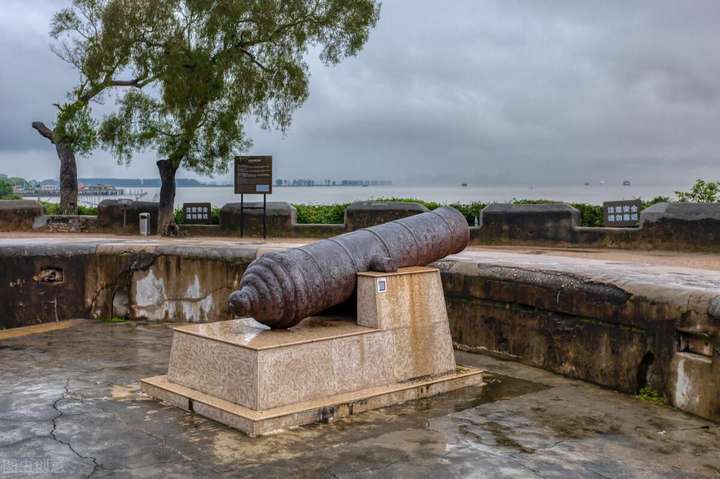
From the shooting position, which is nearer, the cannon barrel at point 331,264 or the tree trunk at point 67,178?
the cannon barrel at point 331,264

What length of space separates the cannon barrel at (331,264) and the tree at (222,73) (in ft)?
34.3

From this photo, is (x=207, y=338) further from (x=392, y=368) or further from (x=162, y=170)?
(x=162, y=170)

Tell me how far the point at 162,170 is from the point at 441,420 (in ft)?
41.6

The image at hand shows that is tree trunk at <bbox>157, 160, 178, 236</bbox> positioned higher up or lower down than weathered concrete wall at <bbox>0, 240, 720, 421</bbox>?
higher up

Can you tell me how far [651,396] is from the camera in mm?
6230

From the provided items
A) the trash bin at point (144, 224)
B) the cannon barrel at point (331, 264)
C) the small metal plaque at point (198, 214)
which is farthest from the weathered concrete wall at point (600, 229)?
the trash bin at point (144, 224)

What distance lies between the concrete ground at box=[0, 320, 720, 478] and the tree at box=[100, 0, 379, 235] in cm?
1044

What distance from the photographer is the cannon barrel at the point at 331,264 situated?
5664 millimetres

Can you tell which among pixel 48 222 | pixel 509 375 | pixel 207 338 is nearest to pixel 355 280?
pixel 207 338

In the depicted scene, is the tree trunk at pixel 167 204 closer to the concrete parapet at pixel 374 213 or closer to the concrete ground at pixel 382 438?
the concrete parapet at pixel 374 213

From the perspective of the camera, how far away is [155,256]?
10430 mm

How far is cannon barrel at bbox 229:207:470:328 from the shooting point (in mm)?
5664

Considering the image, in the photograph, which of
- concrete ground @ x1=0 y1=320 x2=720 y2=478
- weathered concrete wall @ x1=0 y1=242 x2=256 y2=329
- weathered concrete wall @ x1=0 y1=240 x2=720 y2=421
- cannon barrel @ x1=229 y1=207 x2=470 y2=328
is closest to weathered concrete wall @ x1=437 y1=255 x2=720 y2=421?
weathered concrete wall @ x1=0 y1=240 x2=720 y2=421

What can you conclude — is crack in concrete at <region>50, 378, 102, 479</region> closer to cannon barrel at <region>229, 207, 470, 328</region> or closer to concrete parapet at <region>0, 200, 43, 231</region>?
cannon barrel at <region>229, 207, 470, 328</region>
